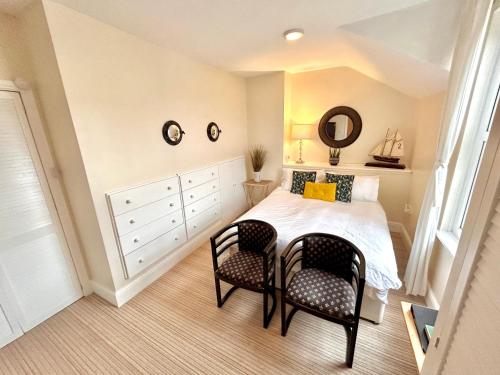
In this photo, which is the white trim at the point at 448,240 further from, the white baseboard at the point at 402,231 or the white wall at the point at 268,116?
the white wall at the point at 268,116

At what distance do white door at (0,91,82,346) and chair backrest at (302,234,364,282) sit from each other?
222 cm

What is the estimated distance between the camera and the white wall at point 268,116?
3.48 meters

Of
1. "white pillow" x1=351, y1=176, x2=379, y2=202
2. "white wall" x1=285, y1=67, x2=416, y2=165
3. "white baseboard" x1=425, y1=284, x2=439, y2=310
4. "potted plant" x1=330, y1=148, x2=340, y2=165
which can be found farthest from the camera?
"potted plant" x1=330, y1=148, x2=340, y2=165

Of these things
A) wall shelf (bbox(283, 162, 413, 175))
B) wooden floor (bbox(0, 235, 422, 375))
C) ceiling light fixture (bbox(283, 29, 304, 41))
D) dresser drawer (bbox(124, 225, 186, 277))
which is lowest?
wooden floor (bbox(0, 235, 422, 375))

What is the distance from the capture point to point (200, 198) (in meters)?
2.85

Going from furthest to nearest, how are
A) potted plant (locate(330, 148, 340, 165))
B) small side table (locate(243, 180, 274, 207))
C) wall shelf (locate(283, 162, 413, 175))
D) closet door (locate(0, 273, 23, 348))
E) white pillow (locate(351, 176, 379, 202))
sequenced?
small side table (locate(243, 180, 274, 207)) → potted plant (locate(330, 148, 340, 165)) → wall shelf (locate(283, 162, 413, 175)) → white pillow (locate(351, 176, 379, 202)) → closet door (locate(0, 273, 23, 348))

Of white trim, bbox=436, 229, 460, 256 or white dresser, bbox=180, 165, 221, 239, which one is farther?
white dresser, bbox=180, 165, 221, 239

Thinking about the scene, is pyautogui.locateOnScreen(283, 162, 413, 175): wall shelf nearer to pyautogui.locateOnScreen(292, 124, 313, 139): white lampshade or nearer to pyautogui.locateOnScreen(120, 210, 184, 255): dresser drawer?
pyautogui.locateOnScreen(292, 124, 313, 139): white lampshade

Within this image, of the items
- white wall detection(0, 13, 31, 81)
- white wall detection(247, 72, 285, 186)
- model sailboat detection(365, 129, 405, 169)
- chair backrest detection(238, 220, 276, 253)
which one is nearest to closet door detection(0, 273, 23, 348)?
white wall detection(0, 13, 31, 81)

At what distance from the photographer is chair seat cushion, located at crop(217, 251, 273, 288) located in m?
1.68

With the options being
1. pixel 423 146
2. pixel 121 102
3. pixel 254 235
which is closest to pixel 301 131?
pixel 423 146

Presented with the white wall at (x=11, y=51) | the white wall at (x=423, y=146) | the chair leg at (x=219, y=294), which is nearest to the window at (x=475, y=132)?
the white wall at (x=423, y=146)

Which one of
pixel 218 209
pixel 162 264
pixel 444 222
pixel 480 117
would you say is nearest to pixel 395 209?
pixel 444 222

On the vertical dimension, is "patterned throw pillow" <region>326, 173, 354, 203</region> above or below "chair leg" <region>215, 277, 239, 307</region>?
above
